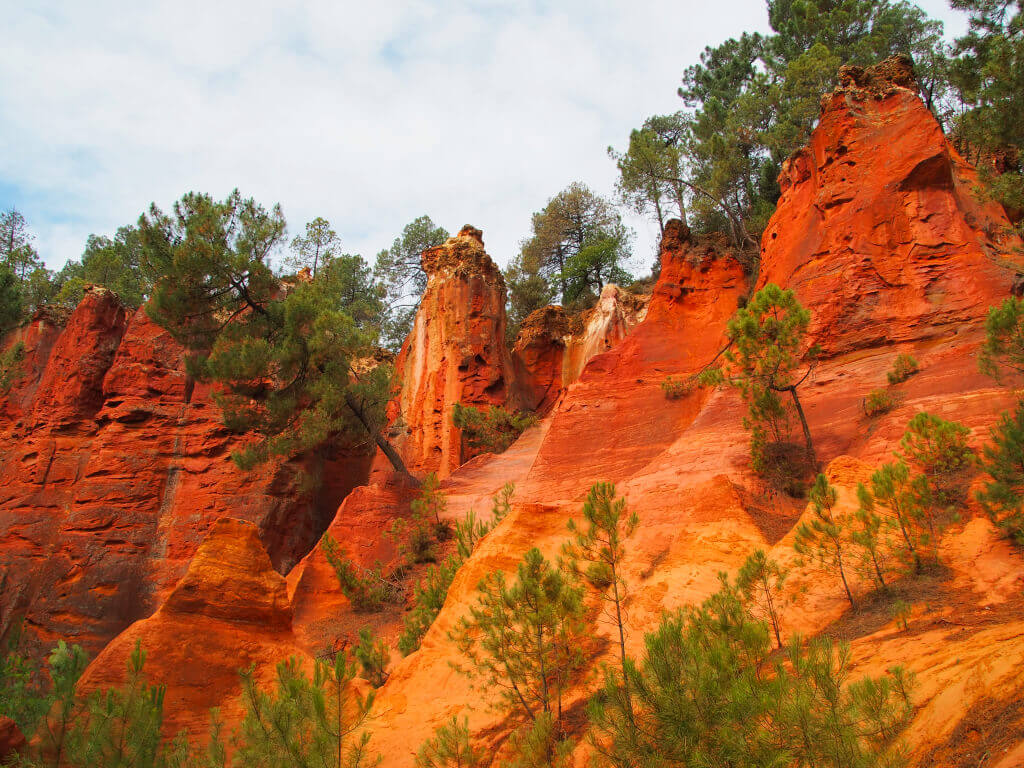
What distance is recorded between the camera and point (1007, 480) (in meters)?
8.01

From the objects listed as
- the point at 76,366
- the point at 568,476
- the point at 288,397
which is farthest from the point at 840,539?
the point at 76,366

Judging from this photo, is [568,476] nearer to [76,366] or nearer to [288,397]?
[288,397]

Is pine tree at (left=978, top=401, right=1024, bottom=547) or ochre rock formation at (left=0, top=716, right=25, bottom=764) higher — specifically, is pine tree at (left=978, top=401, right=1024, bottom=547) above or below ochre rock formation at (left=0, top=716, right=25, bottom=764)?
above

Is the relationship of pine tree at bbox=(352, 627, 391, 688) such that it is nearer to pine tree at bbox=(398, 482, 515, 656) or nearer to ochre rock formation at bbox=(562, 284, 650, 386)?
pine tree at bbox=(398, 482, 515, 656)

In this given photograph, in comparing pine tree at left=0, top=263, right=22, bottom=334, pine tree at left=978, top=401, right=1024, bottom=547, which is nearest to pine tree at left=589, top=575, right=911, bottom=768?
pine tree at left=978, top=401, right=1024, bottom=547

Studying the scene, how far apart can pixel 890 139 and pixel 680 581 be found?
48.5 feet

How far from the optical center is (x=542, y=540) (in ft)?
37.9

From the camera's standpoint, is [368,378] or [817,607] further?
[368,378]

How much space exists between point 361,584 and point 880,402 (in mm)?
11879

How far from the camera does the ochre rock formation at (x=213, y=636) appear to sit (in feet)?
30.0

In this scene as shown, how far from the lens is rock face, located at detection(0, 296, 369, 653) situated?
1947cm

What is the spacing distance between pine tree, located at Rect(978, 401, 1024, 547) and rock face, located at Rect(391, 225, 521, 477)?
1909 centimetres

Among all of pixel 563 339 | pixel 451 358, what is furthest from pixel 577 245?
pixel 451 358

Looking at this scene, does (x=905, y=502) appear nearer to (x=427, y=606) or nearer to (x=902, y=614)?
(x=902, y=614)
